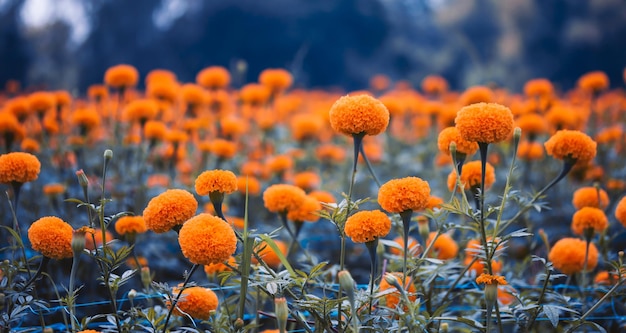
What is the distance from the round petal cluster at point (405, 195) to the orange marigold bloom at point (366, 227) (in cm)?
4

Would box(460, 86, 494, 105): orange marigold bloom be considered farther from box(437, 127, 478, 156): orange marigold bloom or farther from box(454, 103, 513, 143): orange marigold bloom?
box(454, 103, 513, 143): orange marigold bloom

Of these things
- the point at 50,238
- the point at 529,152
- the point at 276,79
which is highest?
the point at 276,79

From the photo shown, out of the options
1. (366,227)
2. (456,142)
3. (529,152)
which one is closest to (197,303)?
(366,227)

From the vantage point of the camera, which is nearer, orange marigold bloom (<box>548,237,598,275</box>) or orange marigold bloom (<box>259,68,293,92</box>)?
orange marigold bloom (<box>548,237,598,275</box>)

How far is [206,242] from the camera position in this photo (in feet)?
3.79

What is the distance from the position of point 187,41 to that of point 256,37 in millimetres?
1098

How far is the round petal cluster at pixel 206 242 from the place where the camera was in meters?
1.16

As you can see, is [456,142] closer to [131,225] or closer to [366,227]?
[366,227]

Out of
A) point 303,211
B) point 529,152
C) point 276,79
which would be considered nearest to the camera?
point 303,211

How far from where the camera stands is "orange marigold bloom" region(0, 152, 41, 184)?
1.50 meters

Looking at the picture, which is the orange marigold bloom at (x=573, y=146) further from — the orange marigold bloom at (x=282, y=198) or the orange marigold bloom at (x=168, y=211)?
the orange marigold bloom at (x=168, y=211)

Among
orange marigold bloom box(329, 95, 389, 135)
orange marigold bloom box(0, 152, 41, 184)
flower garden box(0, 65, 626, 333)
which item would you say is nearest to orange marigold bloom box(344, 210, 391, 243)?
flower garden box(0, 65, 626, 333)

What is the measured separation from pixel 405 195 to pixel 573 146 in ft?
2.05

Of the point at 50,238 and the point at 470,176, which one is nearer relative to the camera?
the point at 50,238
